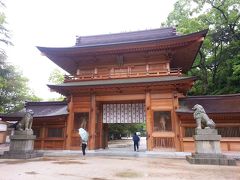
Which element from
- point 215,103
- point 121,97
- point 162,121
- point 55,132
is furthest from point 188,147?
point 55,132

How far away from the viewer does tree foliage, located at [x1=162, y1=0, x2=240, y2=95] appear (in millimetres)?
23484

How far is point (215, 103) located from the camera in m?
15.6

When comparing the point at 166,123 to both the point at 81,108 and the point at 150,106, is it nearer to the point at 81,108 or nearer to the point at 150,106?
the point at 150,106

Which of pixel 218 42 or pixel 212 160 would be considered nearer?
pixel 212 160

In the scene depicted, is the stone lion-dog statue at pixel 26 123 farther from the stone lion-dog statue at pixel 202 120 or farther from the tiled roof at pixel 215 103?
the stone lion-dog statue at pixel 202 120

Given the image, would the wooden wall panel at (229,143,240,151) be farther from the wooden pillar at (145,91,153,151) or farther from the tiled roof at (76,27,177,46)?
the tiled roof at (76,27,177,46)

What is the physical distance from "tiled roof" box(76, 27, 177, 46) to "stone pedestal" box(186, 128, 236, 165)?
995 centimetres

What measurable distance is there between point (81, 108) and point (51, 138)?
11.1 feet

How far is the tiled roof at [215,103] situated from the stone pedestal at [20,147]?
993 centimetres

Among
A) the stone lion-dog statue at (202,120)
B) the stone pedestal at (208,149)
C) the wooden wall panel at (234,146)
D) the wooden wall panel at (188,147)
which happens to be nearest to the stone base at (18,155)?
Answer: the stone pedestal at (208,149)

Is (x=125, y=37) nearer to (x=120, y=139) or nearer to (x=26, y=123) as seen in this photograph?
(x=26, y=123)

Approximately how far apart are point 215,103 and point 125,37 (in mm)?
9987

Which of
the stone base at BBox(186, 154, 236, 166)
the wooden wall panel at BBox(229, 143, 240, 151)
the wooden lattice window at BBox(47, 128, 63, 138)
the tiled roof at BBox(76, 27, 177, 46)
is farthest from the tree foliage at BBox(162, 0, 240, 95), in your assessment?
the wooden lattice window at BBox(47, 128, 63, 138)

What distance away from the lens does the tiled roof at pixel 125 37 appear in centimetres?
1934
